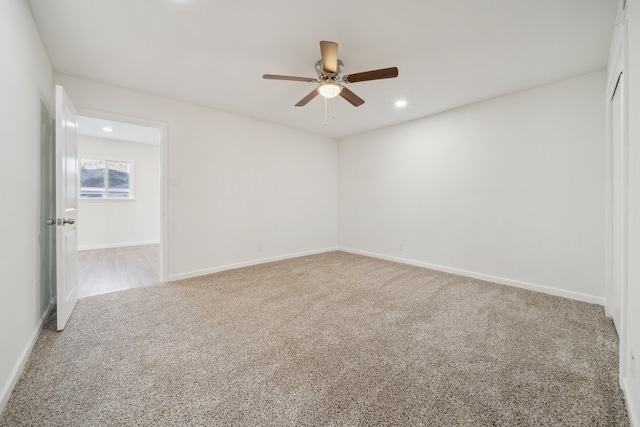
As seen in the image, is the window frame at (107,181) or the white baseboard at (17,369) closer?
the white baseboard at (17,369)

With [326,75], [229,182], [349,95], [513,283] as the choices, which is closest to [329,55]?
[326,75]

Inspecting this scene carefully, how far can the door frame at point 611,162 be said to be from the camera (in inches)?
57.8

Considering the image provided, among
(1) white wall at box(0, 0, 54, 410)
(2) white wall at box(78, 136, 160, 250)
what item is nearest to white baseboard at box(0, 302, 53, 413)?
(1) white wall at box(0, 0, 54, 410)

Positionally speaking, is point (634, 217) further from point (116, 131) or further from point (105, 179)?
point (105, 179)

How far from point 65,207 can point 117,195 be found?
181 inches

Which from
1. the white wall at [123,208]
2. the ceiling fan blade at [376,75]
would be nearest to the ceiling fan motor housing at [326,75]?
the ceiling fan blade at [376,75]

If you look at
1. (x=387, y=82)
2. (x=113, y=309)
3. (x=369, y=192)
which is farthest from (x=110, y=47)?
(x=369, y=192)

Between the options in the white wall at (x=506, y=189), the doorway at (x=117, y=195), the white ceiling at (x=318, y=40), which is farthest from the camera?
the doorway at (x=117, y=195)

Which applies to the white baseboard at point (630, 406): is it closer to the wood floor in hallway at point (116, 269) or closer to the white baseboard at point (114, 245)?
the wood floor in hallway at point (116, 269)

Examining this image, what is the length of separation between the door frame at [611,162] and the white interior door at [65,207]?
3.90 metres

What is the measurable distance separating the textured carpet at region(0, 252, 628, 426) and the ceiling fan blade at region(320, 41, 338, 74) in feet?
7.20

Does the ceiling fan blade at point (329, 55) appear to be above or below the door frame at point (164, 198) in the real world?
above

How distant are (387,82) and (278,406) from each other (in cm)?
309

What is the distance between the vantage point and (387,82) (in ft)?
9.34
